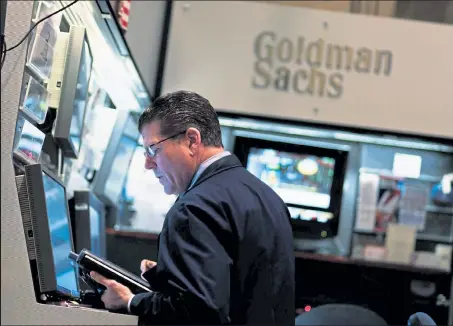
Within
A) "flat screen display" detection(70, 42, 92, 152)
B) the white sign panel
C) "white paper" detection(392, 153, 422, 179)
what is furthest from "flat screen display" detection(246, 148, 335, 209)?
"flat screen display" detection(70, 42, 92, 152)

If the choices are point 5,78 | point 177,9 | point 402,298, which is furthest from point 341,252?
point 5,78

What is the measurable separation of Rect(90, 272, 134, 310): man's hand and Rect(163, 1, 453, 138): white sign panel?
2776 millimetres

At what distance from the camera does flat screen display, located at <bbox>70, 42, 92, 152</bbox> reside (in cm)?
269

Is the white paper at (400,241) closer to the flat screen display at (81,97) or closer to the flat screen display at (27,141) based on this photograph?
the flat screen display at (81,97)

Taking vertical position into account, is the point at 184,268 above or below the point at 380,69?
below

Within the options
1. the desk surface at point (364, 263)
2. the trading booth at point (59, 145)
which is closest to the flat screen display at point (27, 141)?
the trading booth at point (59, 145)

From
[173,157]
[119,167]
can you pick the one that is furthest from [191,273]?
[119,167]

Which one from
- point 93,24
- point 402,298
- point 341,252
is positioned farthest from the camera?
point 341,252

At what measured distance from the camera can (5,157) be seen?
1538 millimetres

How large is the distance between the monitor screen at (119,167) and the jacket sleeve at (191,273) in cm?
222

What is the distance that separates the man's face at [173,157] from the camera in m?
1.99

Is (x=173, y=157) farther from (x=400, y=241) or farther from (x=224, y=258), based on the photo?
(x=400, y=241)

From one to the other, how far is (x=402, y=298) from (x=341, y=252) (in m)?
1.57

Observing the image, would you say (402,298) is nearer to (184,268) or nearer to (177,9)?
(177,9)
